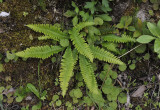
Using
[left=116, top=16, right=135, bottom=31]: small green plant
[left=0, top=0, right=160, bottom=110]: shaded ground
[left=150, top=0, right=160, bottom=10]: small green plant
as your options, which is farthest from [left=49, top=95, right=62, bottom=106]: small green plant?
[left=150, top=0, right=160, bottom=10]: small green plant

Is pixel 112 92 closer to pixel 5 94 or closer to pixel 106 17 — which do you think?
pixel 106 17

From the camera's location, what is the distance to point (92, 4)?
3.75 meters

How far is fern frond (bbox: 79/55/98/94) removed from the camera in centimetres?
369

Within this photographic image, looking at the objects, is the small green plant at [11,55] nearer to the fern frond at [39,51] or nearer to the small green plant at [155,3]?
the fern frond at [39,51]

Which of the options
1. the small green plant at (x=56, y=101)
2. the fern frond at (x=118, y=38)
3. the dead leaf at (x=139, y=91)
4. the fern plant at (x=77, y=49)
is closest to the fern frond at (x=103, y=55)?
the fern plant at (x=77, y=49)

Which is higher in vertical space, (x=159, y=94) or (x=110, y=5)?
(x=110, y=5)

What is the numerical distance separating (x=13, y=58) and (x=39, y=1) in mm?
1544

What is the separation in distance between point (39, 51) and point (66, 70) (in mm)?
777

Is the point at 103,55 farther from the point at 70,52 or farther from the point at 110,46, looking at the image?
the point at 70,52

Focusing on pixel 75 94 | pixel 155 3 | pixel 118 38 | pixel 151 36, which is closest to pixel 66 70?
pixel 75 94

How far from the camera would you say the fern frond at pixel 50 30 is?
353cm

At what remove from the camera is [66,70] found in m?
3.59

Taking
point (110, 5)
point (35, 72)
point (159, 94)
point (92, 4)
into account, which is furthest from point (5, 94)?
point (159, 94)

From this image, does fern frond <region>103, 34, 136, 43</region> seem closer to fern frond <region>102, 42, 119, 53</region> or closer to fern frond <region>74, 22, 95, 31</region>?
fern frond <region>102, 42, 119, 53</region>
